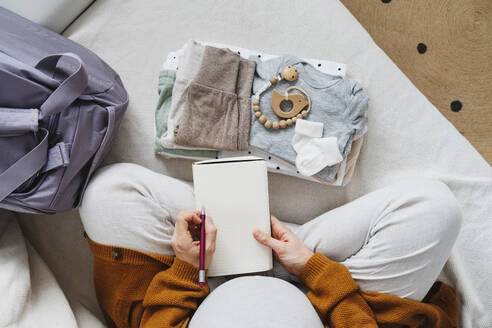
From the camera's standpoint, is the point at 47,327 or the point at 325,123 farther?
the point at 325,123

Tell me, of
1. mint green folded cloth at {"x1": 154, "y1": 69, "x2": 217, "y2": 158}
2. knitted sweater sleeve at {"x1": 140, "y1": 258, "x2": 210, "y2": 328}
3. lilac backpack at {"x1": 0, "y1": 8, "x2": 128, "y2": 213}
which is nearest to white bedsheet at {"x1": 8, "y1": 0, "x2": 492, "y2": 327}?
mint green folded cloth at {"x1": 154, "y1": 69, "x2": 217, "y2": 158}

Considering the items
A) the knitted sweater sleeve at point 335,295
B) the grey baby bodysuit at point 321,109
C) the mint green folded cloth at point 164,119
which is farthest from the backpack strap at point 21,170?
the knitted sweater sleeve at point 335,295

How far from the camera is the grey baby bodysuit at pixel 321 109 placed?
0.77m

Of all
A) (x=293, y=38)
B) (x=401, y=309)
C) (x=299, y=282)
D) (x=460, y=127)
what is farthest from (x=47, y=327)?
(x=460, y=127)

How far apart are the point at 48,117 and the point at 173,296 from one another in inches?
17.1

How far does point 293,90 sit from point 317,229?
32 centimetres

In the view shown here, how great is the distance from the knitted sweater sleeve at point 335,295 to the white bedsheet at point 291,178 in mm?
200

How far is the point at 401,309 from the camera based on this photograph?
0.68 m

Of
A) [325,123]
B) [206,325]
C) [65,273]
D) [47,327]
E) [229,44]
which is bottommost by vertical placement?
[65,273]

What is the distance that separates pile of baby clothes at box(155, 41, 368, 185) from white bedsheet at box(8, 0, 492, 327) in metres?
0.09

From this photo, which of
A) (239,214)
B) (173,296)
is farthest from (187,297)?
(239,214)

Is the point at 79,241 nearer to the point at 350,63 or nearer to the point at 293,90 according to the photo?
the point at 293,90

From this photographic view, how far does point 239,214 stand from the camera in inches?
30.0

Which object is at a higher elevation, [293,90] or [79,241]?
[293,90]
